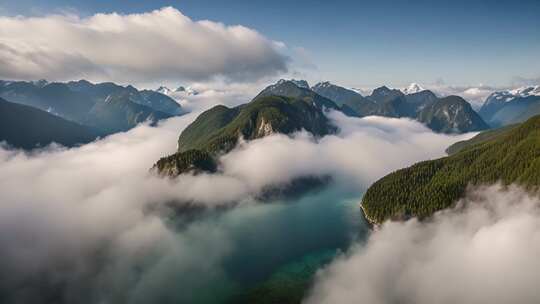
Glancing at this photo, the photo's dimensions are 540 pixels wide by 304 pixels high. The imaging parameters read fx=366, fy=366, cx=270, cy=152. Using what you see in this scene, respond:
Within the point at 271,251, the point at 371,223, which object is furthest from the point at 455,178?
the point at 271,251

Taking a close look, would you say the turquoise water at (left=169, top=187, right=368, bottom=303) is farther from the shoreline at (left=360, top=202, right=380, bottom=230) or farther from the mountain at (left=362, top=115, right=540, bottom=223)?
the mountain at (left=362, top=115, right=540, bottom=223)

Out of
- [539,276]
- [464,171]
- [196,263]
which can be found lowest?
[539,276]

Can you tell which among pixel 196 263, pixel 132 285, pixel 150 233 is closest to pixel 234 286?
pixel 196 263

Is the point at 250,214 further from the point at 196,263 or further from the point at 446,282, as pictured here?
the point at 446,282

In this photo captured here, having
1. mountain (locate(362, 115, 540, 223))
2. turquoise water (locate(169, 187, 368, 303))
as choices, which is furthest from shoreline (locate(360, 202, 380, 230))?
turquoise water (locate(169, 187, 368, 303))

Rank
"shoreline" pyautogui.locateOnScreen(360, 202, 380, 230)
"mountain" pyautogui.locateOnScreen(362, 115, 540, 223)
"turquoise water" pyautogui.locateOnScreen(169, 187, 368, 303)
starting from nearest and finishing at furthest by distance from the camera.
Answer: "turquoise water" pyautogui.locateOnScreen(169, 187, 368, 303) → "mountain" pyautogui.locateOnScreen(362, 115, 540, 223) → "shoreline" pyautogui.locateOnScreen(360, 202, 380, 230)

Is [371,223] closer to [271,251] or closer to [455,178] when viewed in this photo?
[455,178]

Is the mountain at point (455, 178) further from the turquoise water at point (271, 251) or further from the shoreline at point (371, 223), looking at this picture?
the turquoise water at point (271, 251)

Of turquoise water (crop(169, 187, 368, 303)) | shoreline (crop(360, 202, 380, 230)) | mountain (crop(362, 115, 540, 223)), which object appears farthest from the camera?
shoreline (crop(360, 202, 380, 230))
